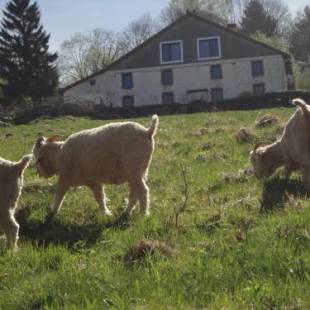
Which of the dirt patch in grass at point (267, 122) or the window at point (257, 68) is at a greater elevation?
the window at point (257, 68)

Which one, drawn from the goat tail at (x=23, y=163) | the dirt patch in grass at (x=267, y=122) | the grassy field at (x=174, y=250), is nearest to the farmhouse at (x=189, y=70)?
the dirt patch in grass at (x=267, y=122)

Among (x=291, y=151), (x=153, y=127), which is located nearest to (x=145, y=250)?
(x=153, y=127)

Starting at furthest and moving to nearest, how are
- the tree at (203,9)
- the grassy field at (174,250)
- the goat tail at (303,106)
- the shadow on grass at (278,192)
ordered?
the tree at (203,9) < the goat tail at (303,106) < the shadow on grass at (278,192) < the grassy field at (174,250)

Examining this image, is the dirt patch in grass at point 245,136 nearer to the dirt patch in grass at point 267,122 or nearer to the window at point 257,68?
the dirt patch in grass at point 267,122

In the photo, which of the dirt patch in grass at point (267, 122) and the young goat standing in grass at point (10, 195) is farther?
the dirt patch in grass at point (267, 122)

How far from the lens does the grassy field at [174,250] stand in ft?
19.0

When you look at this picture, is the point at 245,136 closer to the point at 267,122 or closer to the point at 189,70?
the point at 267,122

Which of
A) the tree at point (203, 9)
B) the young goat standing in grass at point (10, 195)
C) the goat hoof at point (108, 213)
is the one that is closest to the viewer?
the young goat standing in grass at point (10, 195)

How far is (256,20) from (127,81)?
33554 millimetres

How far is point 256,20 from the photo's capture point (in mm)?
89500

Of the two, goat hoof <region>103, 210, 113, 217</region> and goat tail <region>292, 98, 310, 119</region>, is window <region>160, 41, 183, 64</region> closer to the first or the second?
goat tail <region>292, 98, 310, 119</region>

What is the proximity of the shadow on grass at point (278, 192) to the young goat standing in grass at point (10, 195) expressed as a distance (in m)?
3.45

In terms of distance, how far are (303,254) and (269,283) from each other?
81cm

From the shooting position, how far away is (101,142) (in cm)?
1020
